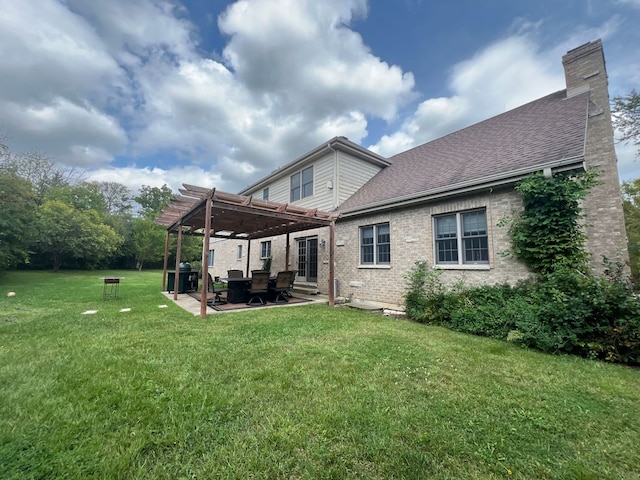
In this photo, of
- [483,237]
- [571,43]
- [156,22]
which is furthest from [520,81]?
[156,22]

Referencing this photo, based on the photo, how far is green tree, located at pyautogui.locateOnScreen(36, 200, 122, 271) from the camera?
886 inches

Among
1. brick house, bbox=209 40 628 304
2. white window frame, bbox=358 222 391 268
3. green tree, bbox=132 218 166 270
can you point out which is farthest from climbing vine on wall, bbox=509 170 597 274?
green tree, bbox=132 218 166 270

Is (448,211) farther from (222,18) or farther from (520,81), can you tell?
(222,18)

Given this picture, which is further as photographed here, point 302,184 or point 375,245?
point 302,184

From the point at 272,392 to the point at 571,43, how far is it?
1279 centimetres

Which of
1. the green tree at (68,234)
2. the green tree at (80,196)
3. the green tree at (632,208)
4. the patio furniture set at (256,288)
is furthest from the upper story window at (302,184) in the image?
the green tree at (80,196)

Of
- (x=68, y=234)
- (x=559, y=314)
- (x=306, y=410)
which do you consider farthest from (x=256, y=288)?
(x=68, y=234)

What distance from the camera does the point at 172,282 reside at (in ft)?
39.9

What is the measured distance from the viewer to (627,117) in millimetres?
11000

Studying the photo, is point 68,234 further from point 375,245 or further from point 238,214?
point 375,245

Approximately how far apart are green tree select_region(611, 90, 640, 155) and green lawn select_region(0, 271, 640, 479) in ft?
41.6

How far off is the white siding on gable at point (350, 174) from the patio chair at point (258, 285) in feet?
15.1

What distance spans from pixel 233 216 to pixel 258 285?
2.62 metres

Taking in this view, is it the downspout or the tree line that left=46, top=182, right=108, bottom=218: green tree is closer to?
the tree line
